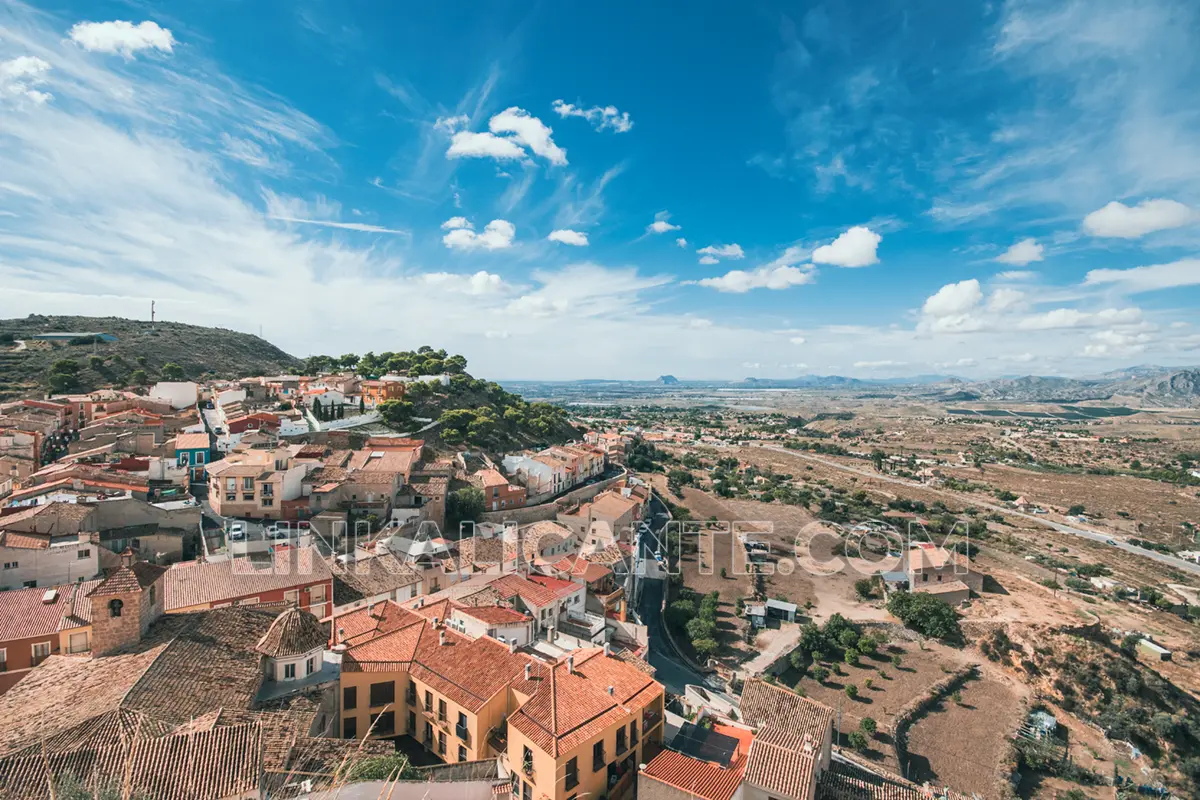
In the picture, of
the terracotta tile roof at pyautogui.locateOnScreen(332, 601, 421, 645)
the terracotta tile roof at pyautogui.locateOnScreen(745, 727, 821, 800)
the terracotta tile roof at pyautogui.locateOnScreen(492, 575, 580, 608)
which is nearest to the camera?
the terracotta tile roof at pyautogui.locateOnScreen(745, 727, 821, 800)

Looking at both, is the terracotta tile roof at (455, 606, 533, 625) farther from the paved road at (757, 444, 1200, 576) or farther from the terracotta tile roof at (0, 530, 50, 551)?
the paved road at (757, 444, 1200, 576)

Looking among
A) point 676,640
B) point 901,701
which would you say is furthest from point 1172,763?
point 676,640

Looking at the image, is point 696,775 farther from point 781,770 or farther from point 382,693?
point 382,693

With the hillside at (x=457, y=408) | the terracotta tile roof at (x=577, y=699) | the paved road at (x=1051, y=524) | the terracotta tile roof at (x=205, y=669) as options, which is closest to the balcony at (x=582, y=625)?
the terracotta tile roof at (x=577, y=699)

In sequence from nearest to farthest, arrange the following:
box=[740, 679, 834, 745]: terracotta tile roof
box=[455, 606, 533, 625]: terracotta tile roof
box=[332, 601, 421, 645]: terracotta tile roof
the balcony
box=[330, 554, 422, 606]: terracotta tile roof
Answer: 1. box=[740, 679, 834, 745]: terracotta tile roof
2. box=[332, 601, 421, 645]: terracotta tile roof
3. box=[455, 606, 533, 625]: terracotta tile roof
4. the balcony
5. box=[330, 554, 422, 606]: terracotta tile roof

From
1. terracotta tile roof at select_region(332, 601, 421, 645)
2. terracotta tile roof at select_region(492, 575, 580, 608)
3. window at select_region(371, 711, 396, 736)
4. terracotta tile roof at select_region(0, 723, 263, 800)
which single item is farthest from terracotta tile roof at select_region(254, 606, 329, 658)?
terracotta tile roof at select_region(492, 575, 580, 608)

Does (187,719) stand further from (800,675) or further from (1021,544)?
(1021,544)

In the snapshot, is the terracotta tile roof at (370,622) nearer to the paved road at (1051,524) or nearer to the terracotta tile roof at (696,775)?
the terracotta tile roof at (696,775)
